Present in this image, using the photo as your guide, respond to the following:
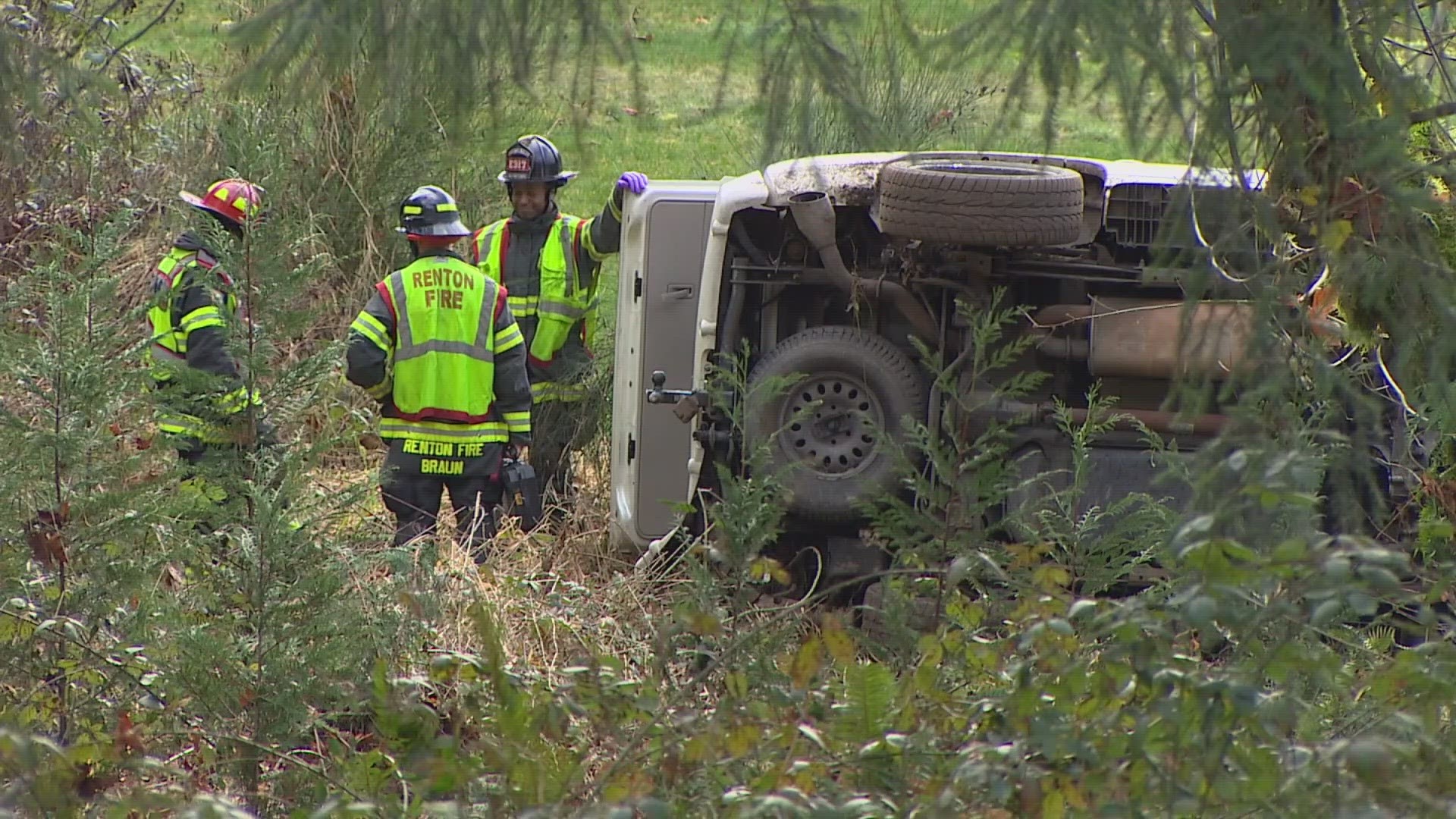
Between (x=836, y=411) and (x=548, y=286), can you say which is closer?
(x=836, y=411)

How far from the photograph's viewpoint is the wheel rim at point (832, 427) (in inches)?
225

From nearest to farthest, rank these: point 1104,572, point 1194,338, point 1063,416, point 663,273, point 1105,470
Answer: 1. point 1194,338
2. point 1104,572
3. point 1063,416
4. point 1105,470
5. point 663,273

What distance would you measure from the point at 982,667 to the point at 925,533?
5.31 ft

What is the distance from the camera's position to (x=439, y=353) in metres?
6.95

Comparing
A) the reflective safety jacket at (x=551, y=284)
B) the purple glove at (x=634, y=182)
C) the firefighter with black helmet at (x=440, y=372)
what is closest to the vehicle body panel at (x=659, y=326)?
the purple glove at (x=634, y=182)

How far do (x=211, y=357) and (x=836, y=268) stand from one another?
2508 millimetres

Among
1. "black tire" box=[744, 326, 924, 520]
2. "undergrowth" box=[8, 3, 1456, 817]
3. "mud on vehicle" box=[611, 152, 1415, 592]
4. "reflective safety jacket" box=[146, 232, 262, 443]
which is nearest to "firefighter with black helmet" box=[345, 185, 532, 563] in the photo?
"undergrowth" box=[8, 3, 1456, 817]

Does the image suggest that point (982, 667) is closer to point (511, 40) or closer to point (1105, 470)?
point (511, 40)

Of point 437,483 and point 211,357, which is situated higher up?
point 211,357

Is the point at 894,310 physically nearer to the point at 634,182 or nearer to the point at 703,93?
the point at 634,182

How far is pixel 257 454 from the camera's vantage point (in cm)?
419

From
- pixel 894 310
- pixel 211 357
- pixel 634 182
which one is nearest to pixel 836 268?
pixel 894 310

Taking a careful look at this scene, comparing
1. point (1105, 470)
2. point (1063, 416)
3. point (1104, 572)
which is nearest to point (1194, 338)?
point (1104, 572)

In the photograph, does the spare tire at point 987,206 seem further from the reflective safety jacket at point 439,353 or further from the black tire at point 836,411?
the reflective safety jacket at point 439,353
